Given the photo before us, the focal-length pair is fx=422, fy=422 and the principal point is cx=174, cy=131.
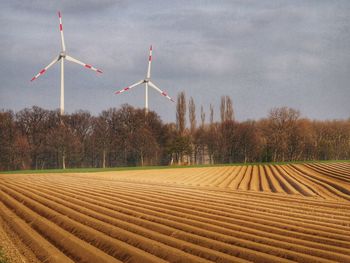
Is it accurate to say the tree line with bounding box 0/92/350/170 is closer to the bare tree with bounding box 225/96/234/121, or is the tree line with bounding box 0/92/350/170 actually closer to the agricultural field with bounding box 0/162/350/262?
the bare tree with bounding box 225/96/234/121

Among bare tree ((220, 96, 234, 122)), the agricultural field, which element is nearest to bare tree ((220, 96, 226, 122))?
bare tree ((220, 96, 234, 122))

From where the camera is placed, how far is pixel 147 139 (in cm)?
6369

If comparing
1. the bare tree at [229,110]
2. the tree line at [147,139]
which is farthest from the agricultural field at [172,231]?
the bare tree at [229,110]

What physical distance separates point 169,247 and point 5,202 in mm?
8197

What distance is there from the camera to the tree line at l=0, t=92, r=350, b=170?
5875 cm

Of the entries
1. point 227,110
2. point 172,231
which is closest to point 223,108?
point 227,110

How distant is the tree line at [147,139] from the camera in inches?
2313

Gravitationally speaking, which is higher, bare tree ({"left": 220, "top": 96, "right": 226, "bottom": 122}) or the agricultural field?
bare tree ({"left": 220, "top": 96, "right": 226, "bottom": 122})

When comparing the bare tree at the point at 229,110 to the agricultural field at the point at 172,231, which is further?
the bare tree at the point at 229,110

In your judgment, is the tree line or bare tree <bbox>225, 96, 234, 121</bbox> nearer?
the tree line

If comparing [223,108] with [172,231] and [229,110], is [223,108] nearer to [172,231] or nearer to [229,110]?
[229,110]

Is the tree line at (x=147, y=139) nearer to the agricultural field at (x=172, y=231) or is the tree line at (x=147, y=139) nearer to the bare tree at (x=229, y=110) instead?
the bare tree at (x=229, y=110)

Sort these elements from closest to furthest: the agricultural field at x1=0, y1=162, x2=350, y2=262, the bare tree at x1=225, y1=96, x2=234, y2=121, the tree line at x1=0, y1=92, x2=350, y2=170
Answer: the agricultural field at x1=0, y1=162, x2=350, y2=262, the tree line at x1=0, y1=92, x2=350, y2=170, the bare tree at x1=225, y1=96, x2=234, y2=121

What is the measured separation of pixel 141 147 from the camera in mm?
63219
